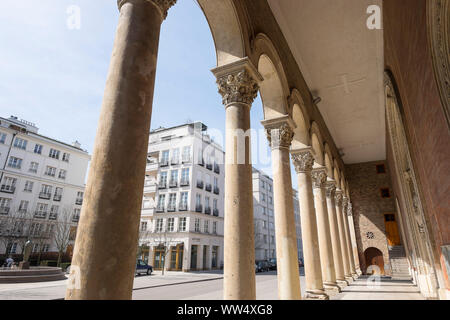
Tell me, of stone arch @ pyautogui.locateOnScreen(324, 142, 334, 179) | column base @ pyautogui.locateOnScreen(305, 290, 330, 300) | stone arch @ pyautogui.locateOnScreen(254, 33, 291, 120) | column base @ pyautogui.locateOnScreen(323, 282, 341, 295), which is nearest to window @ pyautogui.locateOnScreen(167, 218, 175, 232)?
stone arch @ pyautogui.locateOnScreen(324, 142, 334, 179)

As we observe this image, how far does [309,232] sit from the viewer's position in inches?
307

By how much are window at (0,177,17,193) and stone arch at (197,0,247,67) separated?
3151 cm

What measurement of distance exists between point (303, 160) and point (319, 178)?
8.69 feet

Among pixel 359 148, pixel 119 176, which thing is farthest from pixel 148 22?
pixel 359 148

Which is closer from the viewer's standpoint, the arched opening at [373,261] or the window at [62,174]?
the arched opening at [373,261]

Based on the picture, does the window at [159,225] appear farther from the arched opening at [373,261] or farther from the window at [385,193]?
the window at [385,193]

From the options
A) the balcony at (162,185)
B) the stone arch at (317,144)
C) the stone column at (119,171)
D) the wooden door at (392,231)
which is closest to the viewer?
the stone column at (119,171)

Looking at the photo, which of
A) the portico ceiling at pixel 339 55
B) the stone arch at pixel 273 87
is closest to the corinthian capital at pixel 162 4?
the stone arch at pixel 273 87

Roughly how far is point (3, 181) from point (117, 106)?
33.3 meters

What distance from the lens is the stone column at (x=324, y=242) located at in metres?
9.64

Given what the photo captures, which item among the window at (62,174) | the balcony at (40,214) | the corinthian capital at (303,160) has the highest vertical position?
the window at (62,174)

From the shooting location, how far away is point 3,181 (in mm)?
27500

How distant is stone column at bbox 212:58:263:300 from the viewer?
384 cm
